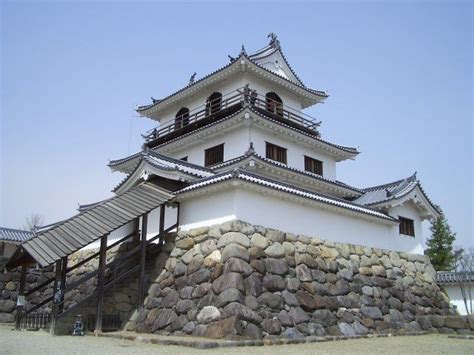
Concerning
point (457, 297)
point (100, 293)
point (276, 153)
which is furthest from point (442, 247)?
point (100, 293)

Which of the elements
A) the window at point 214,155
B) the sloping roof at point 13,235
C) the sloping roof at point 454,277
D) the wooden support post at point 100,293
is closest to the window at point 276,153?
the window at point 214,155

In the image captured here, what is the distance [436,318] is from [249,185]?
26.3 feet

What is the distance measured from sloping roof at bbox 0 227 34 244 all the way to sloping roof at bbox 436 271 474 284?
16.2 metres

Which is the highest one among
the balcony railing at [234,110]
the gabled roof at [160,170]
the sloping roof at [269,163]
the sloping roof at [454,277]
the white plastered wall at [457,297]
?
the balcony railing at [234,110]

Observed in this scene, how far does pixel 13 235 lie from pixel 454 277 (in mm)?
17460

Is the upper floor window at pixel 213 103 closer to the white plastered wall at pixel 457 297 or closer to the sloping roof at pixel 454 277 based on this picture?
the sloping roof at pixel 454 277

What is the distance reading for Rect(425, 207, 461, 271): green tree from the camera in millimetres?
27797

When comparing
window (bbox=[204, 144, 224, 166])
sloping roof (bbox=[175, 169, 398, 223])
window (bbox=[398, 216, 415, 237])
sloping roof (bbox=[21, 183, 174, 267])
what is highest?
window (bbox=[204, 144, 224, 166])

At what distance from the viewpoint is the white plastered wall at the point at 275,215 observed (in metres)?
10.9

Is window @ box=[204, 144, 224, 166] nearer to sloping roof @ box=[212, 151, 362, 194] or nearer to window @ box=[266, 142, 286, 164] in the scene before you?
sloping roof @ box=[212, 151, 362, 194]

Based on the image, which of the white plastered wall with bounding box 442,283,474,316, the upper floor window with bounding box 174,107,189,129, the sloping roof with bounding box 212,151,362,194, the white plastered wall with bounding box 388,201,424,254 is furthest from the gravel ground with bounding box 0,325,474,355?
the upper floor window with bounding box 174,107,189,129

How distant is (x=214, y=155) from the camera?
1698 centimetres

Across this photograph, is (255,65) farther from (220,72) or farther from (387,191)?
(387,191)

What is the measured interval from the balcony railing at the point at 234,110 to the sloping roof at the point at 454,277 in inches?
301
